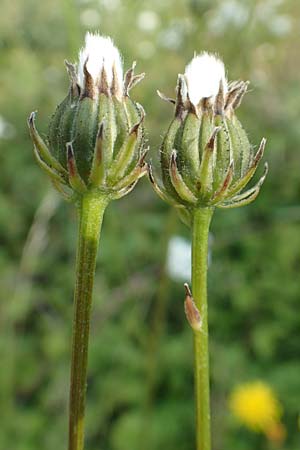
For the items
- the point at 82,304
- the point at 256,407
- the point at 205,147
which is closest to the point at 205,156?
the point at 205,147

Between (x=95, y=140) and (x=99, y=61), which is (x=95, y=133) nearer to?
(x=95, y=140)

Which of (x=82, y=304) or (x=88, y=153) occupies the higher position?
(x=88, y=153)

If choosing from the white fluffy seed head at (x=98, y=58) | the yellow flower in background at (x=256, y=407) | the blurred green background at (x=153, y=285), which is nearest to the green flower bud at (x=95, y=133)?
the white fluffy seed head at (x=98, y=58)

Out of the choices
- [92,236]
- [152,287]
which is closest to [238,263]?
[152,287]

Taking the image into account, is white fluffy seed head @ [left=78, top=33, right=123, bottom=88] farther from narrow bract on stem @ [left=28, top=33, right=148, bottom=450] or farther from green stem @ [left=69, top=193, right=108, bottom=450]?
green stem @ [left=69, top=193, right=108, bottom=450]

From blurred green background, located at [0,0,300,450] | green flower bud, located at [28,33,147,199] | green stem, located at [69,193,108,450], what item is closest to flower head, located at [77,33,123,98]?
green flower bud, located at [28,33,147,199]

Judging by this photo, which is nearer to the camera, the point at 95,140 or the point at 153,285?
the point at 95,140
